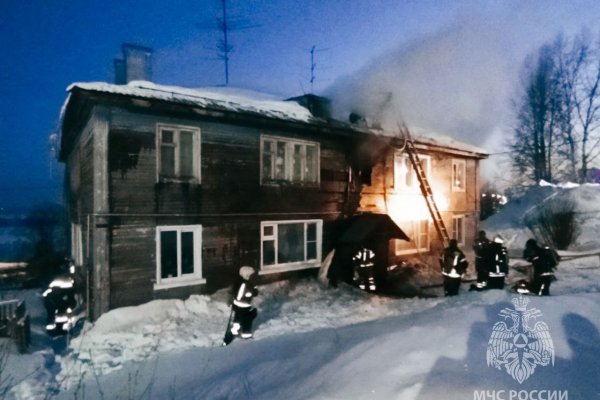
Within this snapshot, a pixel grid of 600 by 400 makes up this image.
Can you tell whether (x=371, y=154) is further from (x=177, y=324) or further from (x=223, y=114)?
(x=177, y=324)

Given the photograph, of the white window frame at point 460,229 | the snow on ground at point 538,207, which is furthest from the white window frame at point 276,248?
the snow on ground at point 538,207

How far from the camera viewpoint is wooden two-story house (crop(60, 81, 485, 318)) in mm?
9227

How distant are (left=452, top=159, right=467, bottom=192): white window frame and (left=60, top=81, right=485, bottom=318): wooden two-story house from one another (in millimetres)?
4837

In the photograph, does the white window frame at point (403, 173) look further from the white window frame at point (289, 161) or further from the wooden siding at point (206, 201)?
the white window frame at point (289, 161)

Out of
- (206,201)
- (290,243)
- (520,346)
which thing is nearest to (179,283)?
(206,201)

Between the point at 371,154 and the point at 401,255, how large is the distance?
4481mm

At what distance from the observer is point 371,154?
1427 centimetres

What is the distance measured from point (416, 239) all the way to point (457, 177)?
437 cm

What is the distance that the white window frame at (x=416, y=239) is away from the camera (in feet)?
51.8

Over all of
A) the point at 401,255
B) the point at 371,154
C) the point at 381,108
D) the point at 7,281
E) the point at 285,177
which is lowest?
the point at 7,281

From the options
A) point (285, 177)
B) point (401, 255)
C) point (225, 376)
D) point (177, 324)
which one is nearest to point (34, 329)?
point (177, 324)

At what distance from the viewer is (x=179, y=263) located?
10156 mm

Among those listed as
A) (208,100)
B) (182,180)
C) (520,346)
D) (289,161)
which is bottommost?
(520,346)

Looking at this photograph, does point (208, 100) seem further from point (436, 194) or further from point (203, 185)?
point (436, 194)
